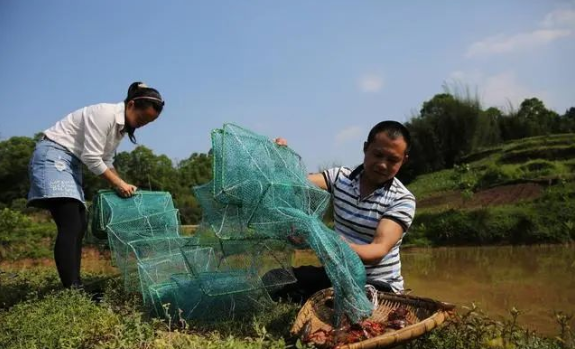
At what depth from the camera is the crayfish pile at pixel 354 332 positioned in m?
2.45

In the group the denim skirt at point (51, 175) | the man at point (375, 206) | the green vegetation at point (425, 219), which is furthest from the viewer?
the denim skirt at point (51, 175)

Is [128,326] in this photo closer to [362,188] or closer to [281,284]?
[281,284]

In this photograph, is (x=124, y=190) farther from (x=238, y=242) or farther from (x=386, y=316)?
(x=386, y=316)

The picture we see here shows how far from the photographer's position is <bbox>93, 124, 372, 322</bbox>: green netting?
107 inches

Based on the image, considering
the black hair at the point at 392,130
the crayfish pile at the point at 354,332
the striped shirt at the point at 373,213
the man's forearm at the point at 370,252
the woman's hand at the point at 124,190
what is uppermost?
the black hair at the point at 392,130

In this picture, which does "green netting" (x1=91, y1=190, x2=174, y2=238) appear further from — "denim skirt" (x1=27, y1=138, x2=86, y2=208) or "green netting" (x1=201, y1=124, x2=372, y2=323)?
"green netting" (x1=201, y1=124, x2=372, y2=323)

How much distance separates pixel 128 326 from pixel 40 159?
176cm

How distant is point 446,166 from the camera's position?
74.6ft

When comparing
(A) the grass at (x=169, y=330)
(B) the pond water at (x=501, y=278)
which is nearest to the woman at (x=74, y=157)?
(A) the grass at (x=169, y=330)

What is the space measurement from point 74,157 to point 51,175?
0.88 feet

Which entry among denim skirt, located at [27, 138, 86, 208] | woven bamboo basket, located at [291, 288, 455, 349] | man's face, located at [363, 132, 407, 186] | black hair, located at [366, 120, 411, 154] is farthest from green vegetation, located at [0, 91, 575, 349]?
black hair, located at [366, 120, 411, 154]

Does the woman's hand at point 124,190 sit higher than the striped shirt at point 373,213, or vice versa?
the woman's hand at point 124,190

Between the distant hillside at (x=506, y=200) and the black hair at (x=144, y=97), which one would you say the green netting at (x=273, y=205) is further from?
the distant hillside at (x=506, y=200)

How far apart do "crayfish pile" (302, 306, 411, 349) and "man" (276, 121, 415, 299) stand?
345 millimetres
